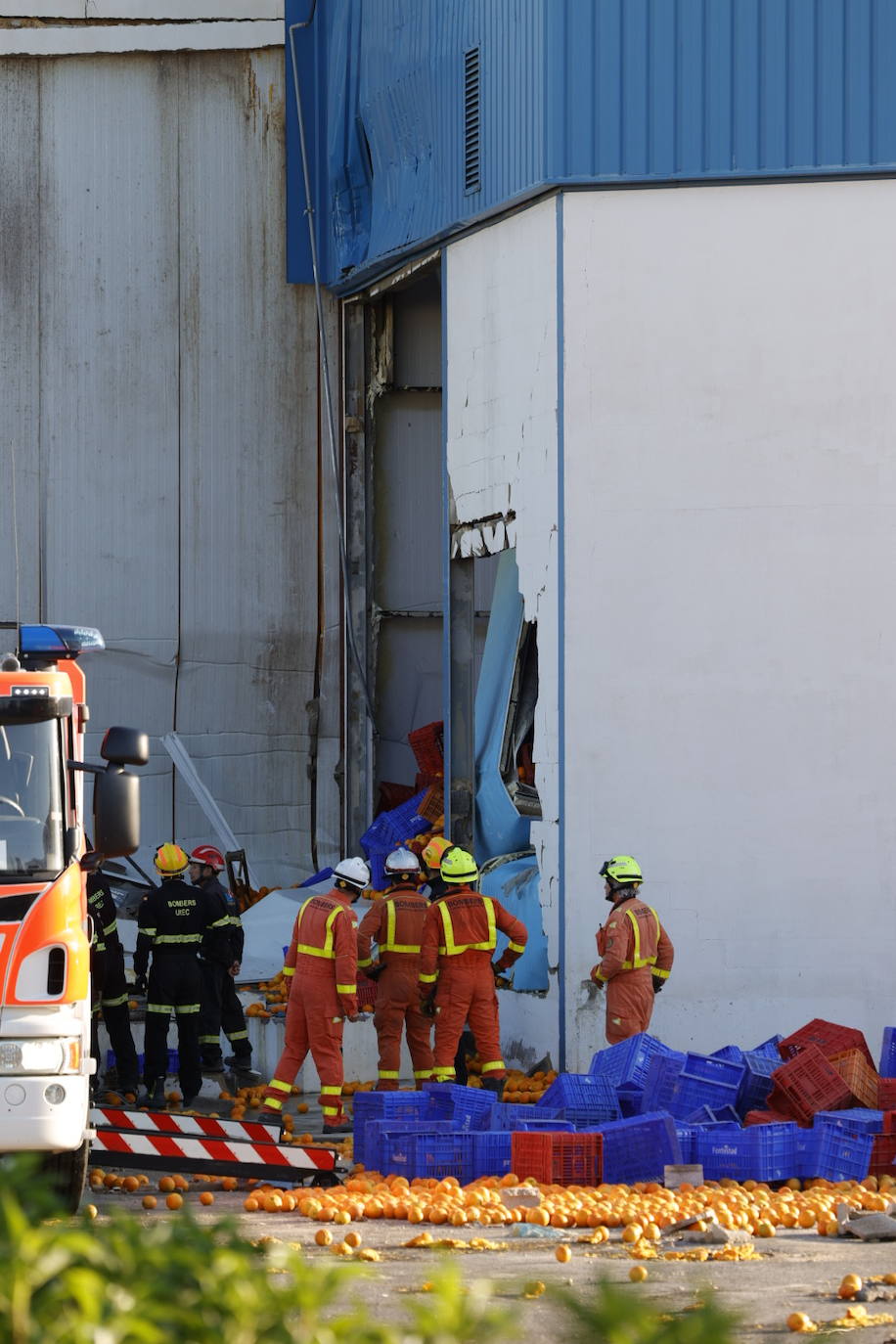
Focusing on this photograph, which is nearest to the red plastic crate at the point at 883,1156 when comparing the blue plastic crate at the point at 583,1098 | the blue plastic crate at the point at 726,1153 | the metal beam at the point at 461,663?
the blue plastic crate at the point at 726,1153

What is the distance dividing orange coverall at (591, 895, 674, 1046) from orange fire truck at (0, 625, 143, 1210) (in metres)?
4.35

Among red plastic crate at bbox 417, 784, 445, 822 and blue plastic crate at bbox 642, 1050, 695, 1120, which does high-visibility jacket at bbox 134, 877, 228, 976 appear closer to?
blue plastic crate at bbox 642, 1050, 695, 1120

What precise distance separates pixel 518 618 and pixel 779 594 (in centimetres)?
241

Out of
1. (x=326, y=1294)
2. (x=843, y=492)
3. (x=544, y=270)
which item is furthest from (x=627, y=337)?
(x=326, y=1294)

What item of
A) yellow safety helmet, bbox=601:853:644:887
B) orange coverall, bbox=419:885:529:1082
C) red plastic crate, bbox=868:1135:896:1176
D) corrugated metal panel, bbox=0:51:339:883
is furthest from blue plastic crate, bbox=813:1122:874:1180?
corrugated metal panel, bbox=0:51:339:883

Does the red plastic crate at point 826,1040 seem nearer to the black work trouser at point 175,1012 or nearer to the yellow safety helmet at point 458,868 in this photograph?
the yellow safety helmet at point 458,868

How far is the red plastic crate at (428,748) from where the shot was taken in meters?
19.9

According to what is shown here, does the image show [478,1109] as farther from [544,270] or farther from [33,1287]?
[33,1287]

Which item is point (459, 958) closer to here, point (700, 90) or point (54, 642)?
point (54, 642)

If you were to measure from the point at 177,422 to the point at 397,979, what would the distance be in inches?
359

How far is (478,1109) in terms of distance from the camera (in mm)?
11242

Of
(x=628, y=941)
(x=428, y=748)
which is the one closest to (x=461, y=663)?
(x=428, y=748)

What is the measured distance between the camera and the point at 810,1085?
11609 millimetres

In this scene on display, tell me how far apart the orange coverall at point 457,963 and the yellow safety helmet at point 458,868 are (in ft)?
0.29
